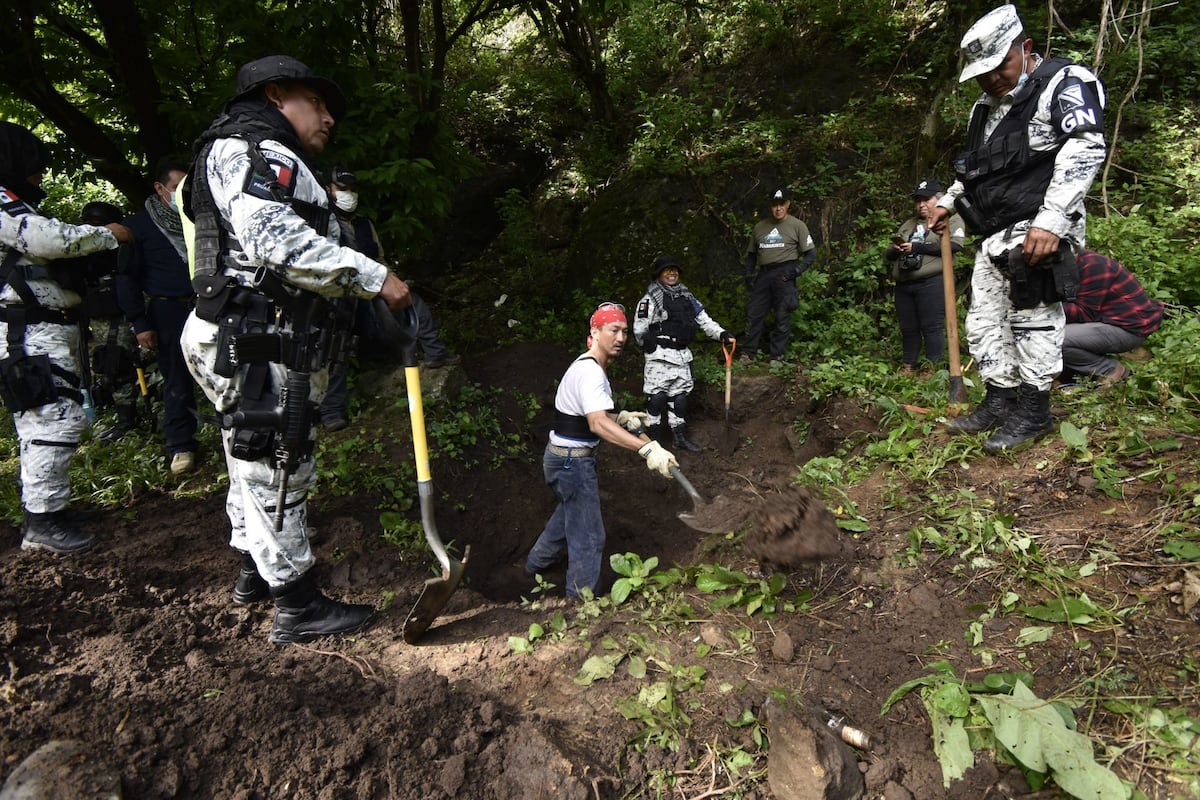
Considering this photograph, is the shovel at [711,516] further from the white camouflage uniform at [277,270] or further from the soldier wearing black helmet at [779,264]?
the soldier wearing black helmet at [779,264]

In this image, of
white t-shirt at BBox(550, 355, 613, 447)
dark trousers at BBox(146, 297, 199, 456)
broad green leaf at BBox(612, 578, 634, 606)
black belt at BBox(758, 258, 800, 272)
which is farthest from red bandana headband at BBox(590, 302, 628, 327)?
black belt at BBox(758, 258, 800, 272)

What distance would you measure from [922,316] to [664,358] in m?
2.80

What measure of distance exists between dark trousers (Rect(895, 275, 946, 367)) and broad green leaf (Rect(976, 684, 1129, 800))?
4846 millimetres

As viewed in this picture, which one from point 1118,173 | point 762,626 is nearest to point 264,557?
point 762,626

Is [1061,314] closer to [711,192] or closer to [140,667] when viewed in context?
[140,667]

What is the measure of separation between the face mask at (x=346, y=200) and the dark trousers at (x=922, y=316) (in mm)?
5440

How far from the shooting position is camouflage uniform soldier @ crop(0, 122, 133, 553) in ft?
11.2

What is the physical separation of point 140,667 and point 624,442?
234cm

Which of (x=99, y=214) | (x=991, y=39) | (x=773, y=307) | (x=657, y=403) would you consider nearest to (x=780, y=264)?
(x=773, y=307)

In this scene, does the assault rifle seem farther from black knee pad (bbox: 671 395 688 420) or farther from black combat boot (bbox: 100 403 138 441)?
black knee pad (bbox: 671 395 688 420)

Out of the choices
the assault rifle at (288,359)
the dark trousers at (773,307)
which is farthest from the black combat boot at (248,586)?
the dark trousers at (773,307)

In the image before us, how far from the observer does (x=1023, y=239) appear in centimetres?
337

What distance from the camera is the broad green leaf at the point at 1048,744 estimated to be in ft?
5.74

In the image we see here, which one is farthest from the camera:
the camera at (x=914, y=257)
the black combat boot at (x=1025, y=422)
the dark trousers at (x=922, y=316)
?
the dark trousers at (x=922, y=316)
